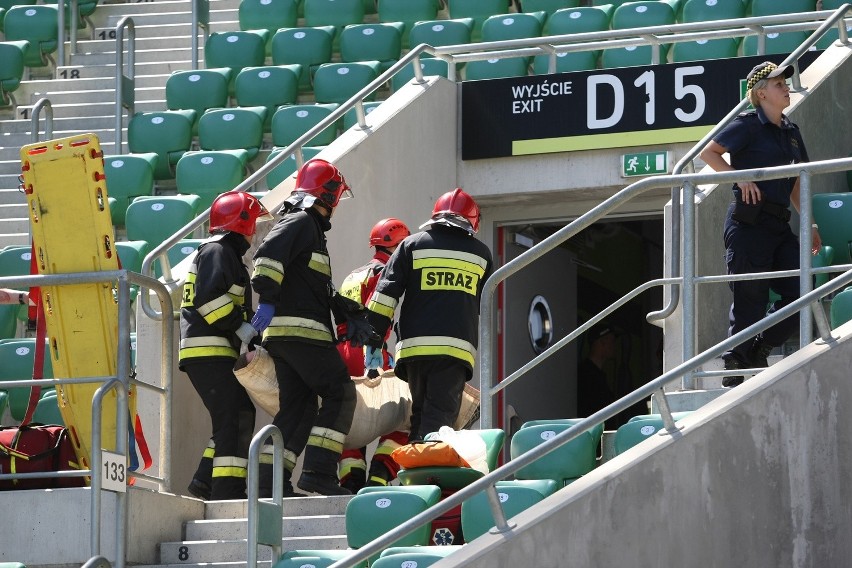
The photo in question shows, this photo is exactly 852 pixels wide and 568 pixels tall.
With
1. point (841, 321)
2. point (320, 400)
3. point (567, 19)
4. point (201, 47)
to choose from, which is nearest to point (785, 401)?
point (841, 321)

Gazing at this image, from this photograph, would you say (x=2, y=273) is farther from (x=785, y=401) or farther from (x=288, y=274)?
(x=785, y=401)

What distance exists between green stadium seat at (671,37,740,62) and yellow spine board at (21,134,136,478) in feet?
18.8

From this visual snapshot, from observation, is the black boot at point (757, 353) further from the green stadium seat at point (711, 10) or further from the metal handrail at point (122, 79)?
the metal handrail at point (122, 79)

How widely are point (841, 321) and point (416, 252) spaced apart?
2076mm

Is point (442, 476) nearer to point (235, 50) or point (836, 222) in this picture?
point (836, 222)

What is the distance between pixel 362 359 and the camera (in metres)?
9.32

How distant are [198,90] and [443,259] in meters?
5.63

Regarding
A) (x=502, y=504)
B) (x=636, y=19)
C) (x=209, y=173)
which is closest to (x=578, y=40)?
(x=636, y=19)

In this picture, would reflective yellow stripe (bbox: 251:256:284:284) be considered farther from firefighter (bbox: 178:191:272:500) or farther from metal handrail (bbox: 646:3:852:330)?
metal handrail (bbox: 646:3:852:330)

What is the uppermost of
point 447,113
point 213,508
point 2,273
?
point 447,113

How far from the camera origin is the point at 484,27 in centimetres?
1383

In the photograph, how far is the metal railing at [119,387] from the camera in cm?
736

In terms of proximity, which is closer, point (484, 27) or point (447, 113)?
point (447, 113)

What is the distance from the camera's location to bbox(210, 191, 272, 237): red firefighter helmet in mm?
8555
